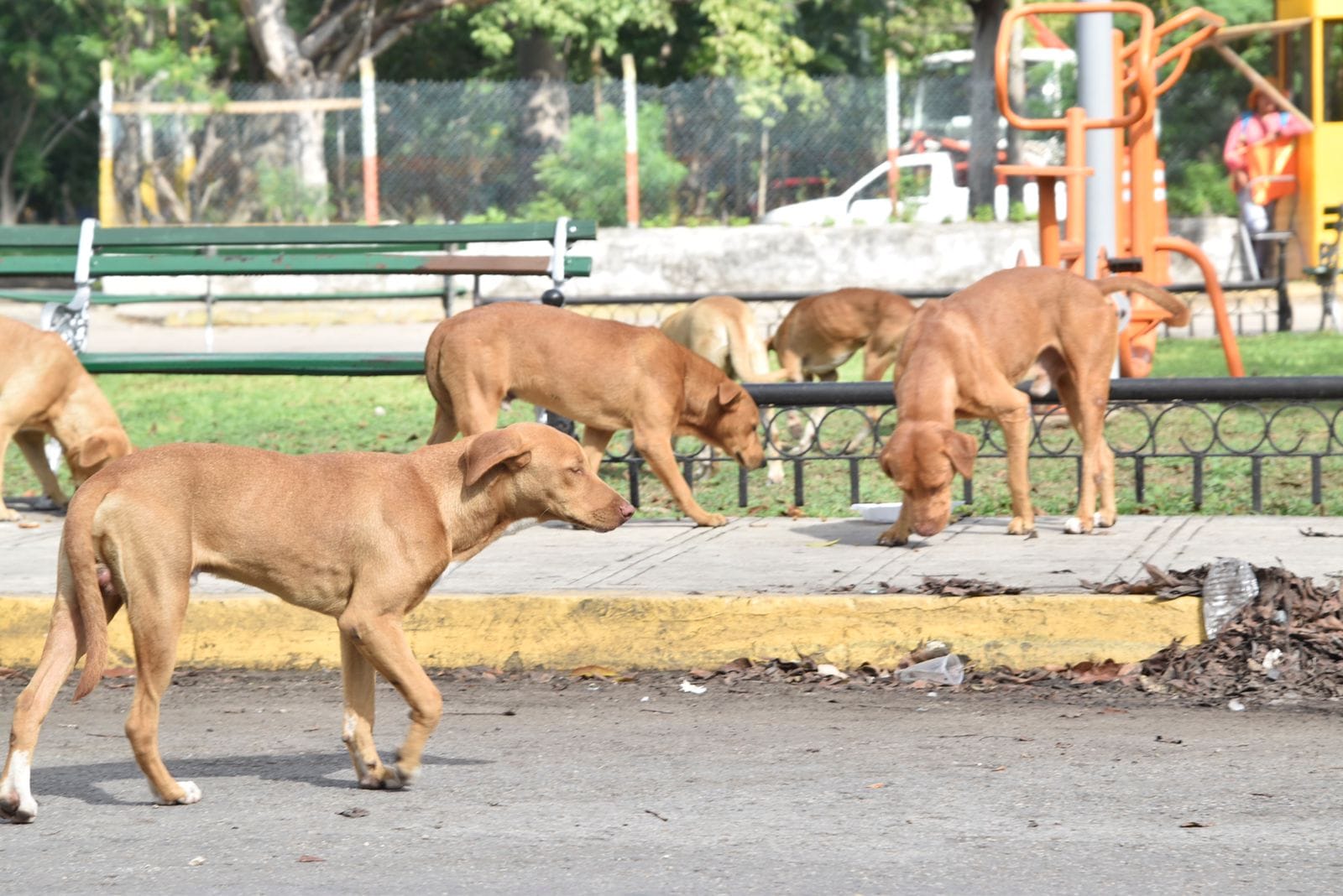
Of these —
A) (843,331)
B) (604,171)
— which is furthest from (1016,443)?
(604,171)

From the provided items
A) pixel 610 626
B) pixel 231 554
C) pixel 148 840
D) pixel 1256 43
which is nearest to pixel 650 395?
pixel 610 626

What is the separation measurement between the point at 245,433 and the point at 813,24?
25.8 metres

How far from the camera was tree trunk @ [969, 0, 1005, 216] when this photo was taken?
2412 centimetres

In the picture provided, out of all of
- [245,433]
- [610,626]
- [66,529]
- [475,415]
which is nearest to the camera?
[66,529]

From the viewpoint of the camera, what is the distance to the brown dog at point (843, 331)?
11281mm

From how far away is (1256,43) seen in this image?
979 inches

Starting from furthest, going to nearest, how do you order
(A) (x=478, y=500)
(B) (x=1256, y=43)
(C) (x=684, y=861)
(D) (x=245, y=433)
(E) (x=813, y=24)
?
(E) (x=813, y=24), (B) (x=1256, y=43), (D) (x=245, y=433), (A) (x=478, y=500), (C) (x=684, y=861)

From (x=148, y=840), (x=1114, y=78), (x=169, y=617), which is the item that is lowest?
(x=148, y=840)

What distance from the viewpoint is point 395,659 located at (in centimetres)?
486

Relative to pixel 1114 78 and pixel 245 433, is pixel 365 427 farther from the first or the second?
pixel 1114 78

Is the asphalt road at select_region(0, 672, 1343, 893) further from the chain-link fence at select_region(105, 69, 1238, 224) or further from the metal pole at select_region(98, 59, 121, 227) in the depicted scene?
the metal pole at select_region(98, 59, 121, 227)

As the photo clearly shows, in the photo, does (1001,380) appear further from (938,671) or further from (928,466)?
(938,671)

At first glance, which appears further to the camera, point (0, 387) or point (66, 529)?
point (0, 387)

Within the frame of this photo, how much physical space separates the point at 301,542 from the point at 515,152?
64.2 ft
